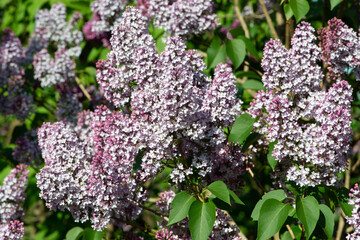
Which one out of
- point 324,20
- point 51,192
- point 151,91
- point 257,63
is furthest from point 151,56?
point 324,20

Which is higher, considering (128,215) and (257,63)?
(257,63)

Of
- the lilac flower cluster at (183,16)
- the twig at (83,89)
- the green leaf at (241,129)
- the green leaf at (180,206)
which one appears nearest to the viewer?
the green leaf at (180,206)

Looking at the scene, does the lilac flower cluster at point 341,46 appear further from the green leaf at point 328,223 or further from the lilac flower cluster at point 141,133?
the green leaf at point 328,223

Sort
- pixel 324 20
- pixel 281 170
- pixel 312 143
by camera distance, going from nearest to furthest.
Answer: pixel 312 143 → pixel 281 170 → pixel 324 20

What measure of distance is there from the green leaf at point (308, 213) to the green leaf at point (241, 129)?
36 cm

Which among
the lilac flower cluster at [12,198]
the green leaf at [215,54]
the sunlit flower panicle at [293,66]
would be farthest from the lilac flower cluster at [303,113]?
the lilac flower cluster at [12,198]

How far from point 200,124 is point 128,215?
692mm

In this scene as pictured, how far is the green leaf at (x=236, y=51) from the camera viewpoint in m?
2.56

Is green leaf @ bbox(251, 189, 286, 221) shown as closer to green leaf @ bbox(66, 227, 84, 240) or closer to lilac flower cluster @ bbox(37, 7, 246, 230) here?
lilac flower cluster @ bbox(37, 7, 246, 230)

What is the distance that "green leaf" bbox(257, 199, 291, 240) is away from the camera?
186 cm

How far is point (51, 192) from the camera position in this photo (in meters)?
2.04

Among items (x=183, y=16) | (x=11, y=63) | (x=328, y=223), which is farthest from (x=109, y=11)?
(x=328, y=223)

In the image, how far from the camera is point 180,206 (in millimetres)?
1943

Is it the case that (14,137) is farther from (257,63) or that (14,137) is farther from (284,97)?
(284,97)
